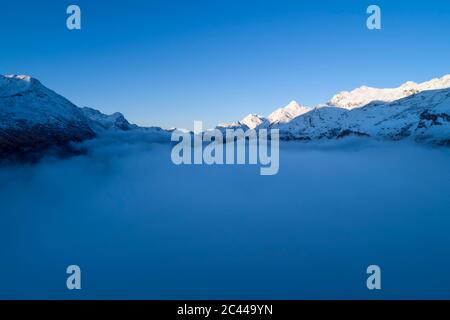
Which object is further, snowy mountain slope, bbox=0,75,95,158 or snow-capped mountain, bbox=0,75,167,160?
snowy mountain slope, bbox=0,75,95,158

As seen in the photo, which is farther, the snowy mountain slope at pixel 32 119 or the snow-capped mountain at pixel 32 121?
the snowy mountain slope at pixel 32 119

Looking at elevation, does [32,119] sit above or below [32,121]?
above

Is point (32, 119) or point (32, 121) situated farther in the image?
point (32, 119)

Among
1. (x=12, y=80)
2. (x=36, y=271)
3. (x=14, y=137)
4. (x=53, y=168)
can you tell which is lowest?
(x=36, y=271)
